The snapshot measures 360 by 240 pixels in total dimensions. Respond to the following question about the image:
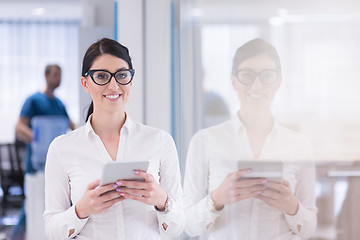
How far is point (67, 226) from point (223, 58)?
721mm

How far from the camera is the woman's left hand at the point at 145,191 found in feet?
5.34

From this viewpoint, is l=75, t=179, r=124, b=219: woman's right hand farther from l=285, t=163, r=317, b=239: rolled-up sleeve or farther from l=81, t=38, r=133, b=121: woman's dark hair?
l=285, t=163, r=317, b=239: rolled-up sleeve

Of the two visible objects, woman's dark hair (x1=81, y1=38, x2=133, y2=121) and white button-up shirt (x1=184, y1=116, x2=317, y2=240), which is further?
woman's dark hair (x1=81, y1=38, x2=133, y2=121)

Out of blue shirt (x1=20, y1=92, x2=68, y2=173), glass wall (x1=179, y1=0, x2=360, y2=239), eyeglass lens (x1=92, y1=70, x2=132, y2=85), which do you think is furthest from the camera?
blue shirt (x1=20, y1=92, x2=68, y2=173)

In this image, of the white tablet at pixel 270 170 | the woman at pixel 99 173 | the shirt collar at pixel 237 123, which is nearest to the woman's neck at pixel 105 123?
the woman at pixel 99 173

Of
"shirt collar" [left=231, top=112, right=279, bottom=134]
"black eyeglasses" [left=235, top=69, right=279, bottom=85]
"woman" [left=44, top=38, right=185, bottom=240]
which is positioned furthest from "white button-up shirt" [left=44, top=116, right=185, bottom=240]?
"black eyeglasses" [left=235, top=69, right=279, bottom=85]

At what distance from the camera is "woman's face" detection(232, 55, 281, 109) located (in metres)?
1.59

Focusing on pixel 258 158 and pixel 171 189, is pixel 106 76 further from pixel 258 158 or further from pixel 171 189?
pixel 258 158

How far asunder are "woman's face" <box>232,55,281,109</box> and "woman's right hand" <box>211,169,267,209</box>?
0.69 feet

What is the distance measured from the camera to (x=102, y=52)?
66.7 inches

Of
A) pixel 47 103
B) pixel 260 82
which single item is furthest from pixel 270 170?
pixel 47 103

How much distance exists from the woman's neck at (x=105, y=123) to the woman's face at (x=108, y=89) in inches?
0.7

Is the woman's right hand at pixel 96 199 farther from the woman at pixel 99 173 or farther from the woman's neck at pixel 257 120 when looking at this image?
the woman's neck at pixel 257 120

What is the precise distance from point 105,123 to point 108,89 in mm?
115
